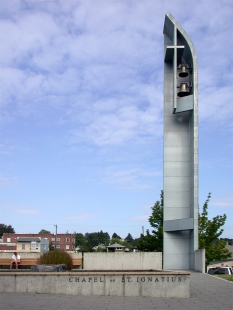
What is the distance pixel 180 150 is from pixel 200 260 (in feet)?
22.6

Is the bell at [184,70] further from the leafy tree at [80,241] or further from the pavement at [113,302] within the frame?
the leafy tree at [80,241]

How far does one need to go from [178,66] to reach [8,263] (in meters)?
14.7

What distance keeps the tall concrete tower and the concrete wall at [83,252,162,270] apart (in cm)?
85

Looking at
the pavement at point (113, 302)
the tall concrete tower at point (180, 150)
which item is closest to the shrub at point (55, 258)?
the pavement at point (113, 302)

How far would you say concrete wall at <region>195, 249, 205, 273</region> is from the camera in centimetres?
1995

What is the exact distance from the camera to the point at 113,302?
36.3 feet

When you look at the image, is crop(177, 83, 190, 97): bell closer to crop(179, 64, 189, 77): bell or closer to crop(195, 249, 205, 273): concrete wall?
crop(179, 64, 189, 77): bell

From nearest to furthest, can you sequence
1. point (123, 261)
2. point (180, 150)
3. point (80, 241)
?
1. point (123, 261)
2. point (180, 150)
3. point (80, 241)

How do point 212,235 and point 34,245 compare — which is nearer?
point 212,235

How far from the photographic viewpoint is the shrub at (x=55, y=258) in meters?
16.4

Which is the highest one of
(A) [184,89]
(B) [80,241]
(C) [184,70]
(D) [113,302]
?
(C) [184,70]

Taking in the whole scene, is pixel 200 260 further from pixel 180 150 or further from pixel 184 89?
pixel 184 89

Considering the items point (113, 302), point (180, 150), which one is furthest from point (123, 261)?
point (113, 302)

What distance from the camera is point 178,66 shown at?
2533cm
